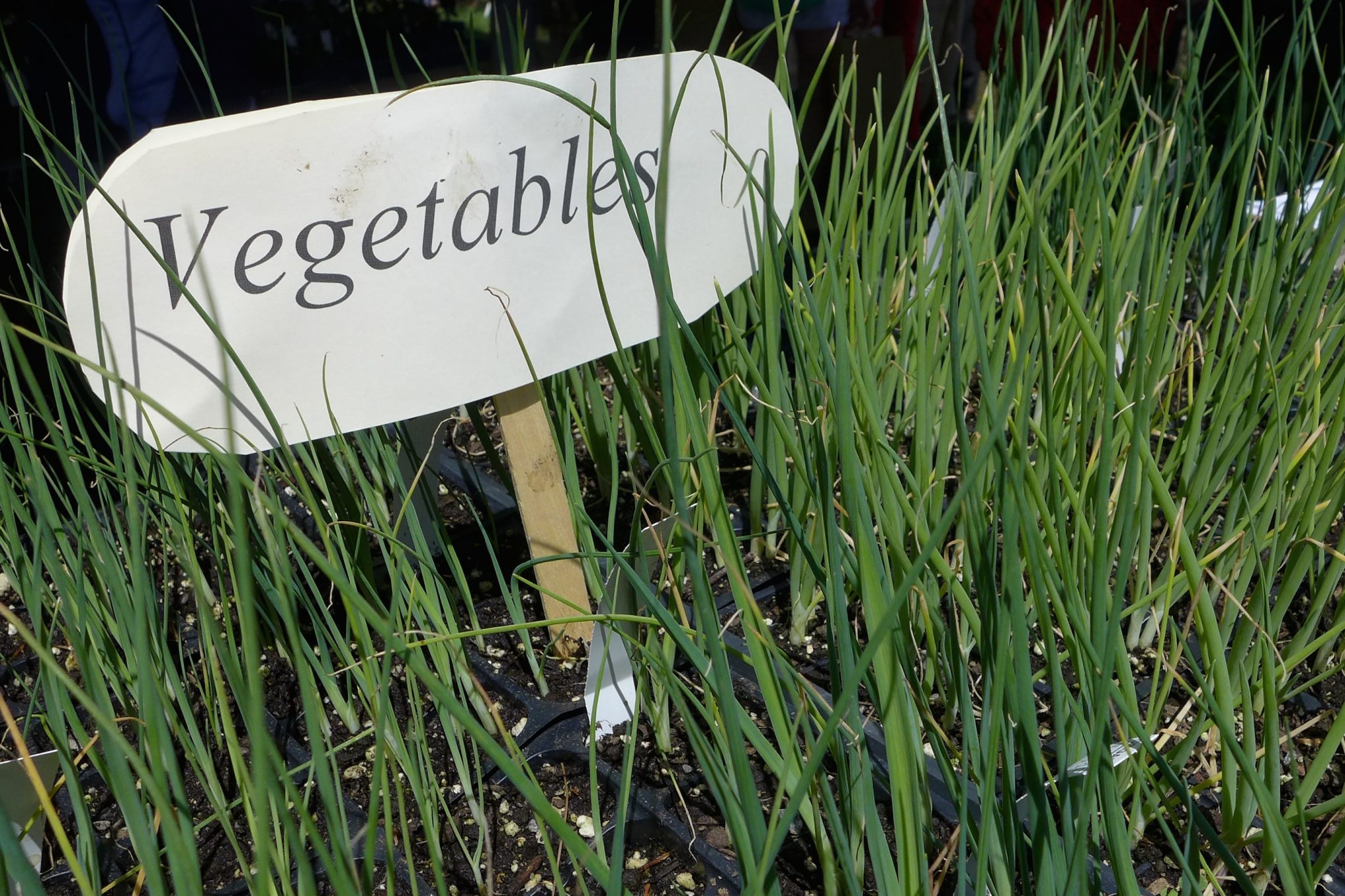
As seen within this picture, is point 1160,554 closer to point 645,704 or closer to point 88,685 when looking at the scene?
point 645,704

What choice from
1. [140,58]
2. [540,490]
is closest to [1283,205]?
[540,490]

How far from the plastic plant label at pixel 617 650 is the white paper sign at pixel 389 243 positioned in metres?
0.14

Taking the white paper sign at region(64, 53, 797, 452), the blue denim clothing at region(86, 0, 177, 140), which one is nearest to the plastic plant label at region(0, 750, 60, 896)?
the white paper sign at region(64, 53, 797, 452)

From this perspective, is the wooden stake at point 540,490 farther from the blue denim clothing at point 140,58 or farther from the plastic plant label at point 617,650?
the blue denim clothing at point 140,58

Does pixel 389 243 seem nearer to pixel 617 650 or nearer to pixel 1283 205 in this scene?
pixel 617 650

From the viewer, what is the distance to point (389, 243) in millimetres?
552

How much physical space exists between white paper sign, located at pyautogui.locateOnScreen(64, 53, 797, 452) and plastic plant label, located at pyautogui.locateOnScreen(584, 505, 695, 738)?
0.14 meters

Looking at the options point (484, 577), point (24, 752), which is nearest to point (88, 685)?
point (24, 752)

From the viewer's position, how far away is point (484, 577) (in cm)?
87

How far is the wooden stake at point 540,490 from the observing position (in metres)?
0.67

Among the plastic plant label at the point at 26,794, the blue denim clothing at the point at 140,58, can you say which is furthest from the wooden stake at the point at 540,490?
the blue denim clothing at the point at 140,58

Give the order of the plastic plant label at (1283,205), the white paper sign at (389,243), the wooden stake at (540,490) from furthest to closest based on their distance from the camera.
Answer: the plastic plant label at (1283,205), the wooden stake at (540,490), the white paper sign at (389,243)

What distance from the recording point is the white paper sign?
50 centimetres

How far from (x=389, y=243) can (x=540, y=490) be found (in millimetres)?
210
